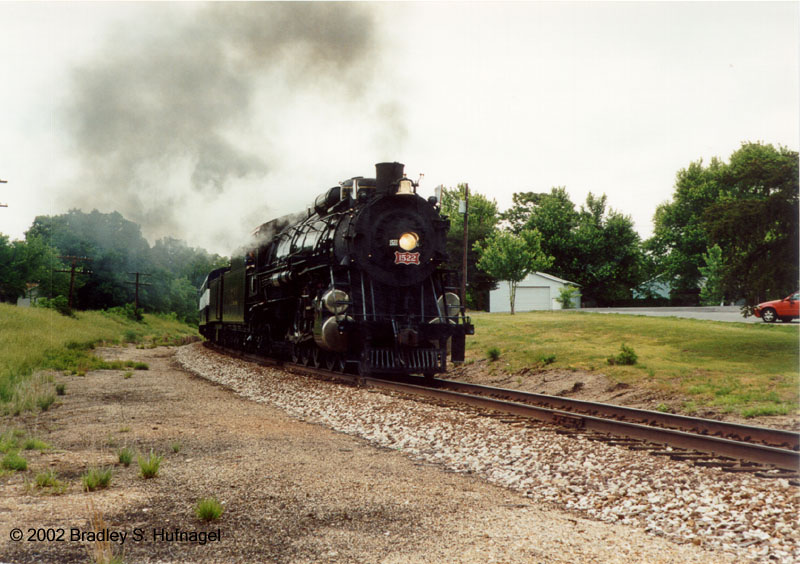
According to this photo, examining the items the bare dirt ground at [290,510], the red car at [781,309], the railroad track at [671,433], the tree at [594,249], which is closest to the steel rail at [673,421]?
the railroad track at [671,433]

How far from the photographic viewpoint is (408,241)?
1377 cm

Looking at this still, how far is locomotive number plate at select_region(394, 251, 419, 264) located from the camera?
13.6m

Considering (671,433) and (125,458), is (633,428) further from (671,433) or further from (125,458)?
(125,458)

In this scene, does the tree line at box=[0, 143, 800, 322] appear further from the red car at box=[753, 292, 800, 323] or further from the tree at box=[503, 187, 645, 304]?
the red car at box=[753, 292, 800, 323]

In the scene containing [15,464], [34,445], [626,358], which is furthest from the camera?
A: [626,358]

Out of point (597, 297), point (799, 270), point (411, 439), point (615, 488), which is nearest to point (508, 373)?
point (799, 270)

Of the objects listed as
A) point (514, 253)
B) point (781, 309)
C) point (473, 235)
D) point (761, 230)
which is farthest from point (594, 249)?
point (761, 230)

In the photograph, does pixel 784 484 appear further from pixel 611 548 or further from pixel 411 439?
pixel 411 439

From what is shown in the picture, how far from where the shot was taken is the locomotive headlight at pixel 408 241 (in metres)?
13.7

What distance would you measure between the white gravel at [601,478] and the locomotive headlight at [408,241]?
4548mm

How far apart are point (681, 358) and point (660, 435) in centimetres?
856

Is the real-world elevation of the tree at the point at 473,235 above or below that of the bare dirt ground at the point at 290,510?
above

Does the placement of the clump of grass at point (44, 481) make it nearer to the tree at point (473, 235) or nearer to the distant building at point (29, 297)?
the tree at point (473, 235)

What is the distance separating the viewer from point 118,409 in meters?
10.6
